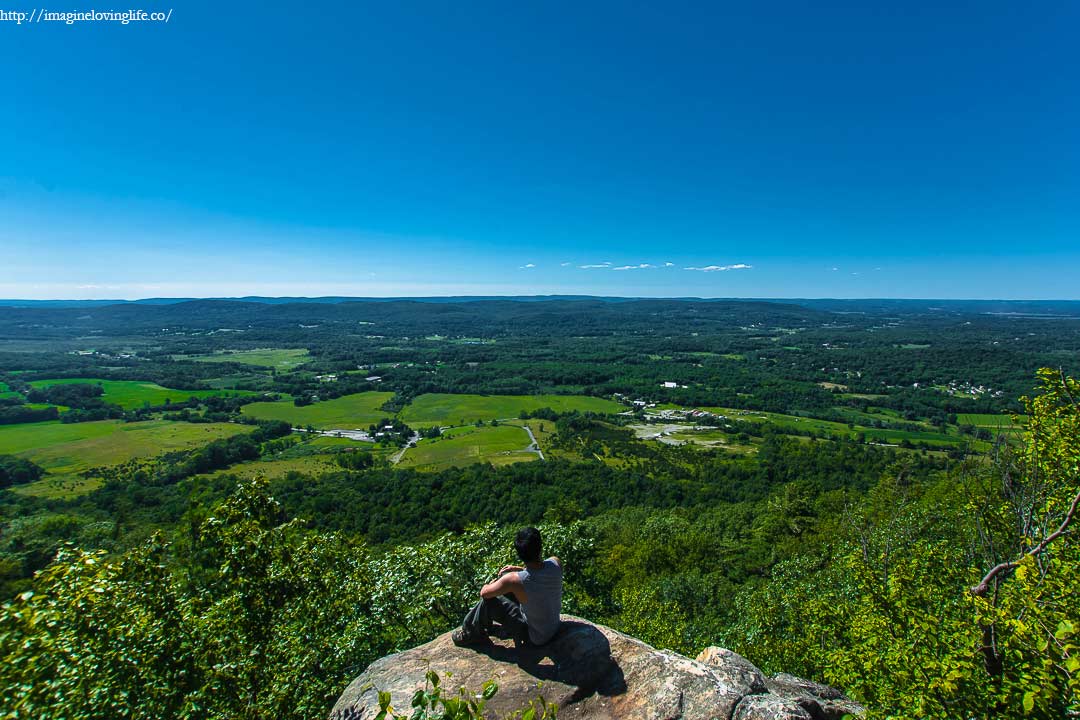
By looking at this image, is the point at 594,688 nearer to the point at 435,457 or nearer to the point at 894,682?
the point at 894,682

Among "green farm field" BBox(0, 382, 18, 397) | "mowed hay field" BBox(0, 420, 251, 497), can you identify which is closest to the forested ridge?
"mowed hay field" BBox(0, 420, 251, 497)

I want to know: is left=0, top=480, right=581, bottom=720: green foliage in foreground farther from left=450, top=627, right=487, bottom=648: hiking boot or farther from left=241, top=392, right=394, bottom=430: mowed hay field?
left=241, top=392, right=394, bottom=430: mowed hay field

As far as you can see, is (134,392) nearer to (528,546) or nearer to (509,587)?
(509,587)

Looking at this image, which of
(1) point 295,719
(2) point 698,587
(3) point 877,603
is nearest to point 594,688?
(1) point 295,719

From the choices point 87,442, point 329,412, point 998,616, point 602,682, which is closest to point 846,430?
point 998,616

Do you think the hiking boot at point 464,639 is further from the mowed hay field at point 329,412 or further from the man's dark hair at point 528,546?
the mowed hay field at point 329,412
